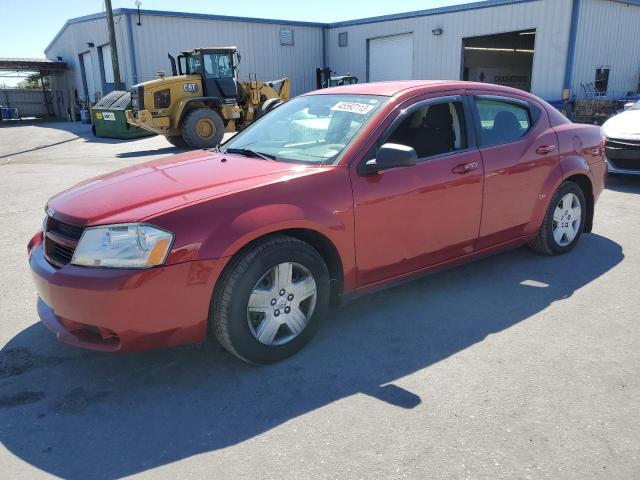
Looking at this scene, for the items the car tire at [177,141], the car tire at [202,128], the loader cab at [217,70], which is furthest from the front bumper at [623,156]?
the car tire at [177,141]

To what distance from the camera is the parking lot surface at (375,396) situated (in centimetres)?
231

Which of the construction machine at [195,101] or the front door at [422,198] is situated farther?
the construction machine at [195,101]

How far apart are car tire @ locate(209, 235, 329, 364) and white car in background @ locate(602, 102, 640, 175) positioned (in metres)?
6.46

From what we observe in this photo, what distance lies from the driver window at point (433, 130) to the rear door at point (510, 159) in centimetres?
19

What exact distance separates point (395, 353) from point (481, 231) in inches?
55.0

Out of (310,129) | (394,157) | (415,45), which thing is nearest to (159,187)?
(310,129)

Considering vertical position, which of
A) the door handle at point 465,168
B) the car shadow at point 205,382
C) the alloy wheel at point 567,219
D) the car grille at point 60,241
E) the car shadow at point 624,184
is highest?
the door handle at point 465,168

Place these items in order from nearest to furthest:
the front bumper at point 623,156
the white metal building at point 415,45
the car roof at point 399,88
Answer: the car roof at point 399,88 → the front bumper at point 623,156 → the white metal building at point 415,45

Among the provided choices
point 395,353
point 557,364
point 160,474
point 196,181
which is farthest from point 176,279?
point 557,364

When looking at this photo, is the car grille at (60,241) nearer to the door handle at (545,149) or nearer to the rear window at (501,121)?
the rear window at (501,121)

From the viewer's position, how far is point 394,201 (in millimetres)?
3477

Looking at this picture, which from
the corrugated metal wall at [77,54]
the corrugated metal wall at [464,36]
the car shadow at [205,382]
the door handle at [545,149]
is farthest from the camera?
the corrugated metal wall at [77,54]

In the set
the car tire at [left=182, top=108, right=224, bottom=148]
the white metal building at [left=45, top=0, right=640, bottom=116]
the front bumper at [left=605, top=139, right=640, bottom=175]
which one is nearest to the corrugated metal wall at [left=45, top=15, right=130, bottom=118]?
the white metal building at [left=45, top=0, right=640, bottom=116]

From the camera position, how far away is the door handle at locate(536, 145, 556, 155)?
14.6 ft
